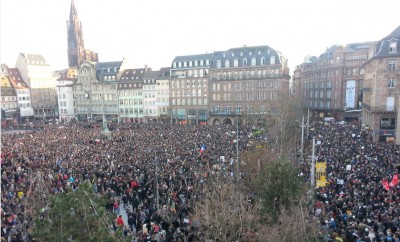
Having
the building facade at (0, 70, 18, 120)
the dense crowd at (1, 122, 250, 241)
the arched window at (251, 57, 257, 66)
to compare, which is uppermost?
the arched window at (251, 57, 257, 66)

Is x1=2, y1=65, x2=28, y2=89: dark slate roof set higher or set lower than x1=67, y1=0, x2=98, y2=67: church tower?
lower

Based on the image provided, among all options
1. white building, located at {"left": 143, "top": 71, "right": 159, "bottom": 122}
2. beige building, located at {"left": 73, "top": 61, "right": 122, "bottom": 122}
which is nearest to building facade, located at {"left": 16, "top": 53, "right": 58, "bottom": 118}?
beige building, located at {"left": 73, "top": 61, "right": 122, "bottom": 122}

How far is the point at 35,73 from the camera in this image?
93812mm

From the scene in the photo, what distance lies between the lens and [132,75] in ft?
258

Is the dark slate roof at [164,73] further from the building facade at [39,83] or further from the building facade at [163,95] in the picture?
the building facade at [39,83]

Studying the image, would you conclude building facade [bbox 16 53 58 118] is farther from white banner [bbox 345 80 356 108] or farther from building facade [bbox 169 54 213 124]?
white banner [bbox 345 80 356 108]

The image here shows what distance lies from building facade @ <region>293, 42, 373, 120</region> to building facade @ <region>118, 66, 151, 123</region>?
128ft

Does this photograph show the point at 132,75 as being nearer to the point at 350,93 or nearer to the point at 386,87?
the point at 350,93

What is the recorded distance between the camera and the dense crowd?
51.2 feet

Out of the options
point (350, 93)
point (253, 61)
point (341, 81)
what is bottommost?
point (350, 93)

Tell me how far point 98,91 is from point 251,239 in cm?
7657

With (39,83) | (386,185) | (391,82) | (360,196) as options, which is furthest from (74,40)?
(386,185)

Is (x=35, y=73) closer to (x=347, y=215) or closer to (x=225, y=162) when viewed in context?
(x=225, y=162)

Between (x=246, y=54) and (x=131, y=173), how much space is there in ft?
158
